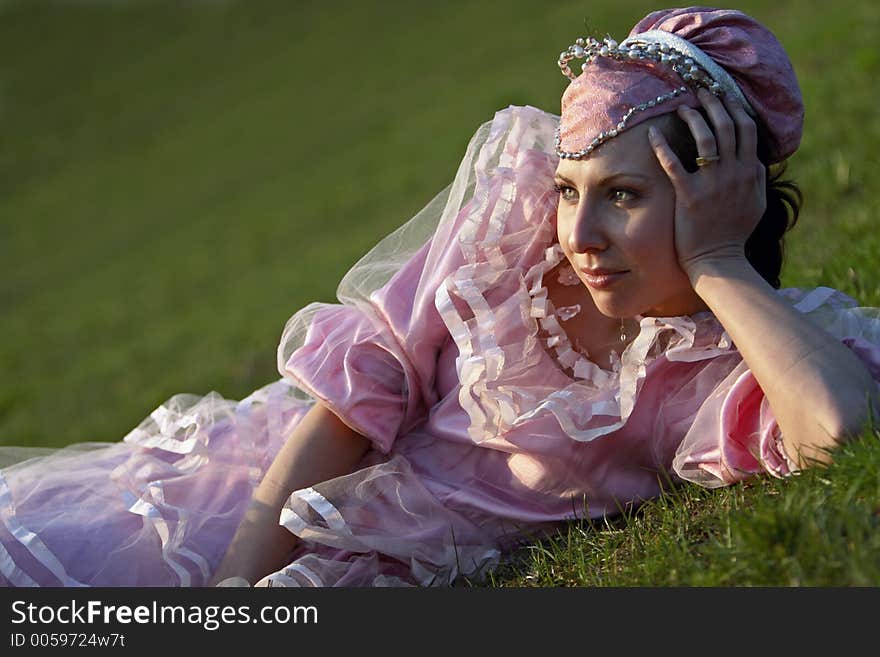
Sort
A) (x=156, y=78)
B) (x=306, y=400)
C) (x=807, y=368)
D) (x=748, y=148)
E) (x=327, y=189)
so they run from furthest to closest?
(x=156, y=78) → (x=327, y=189) → (x=306, y=400) → (x=748, y=148) → (x=807, y=368)

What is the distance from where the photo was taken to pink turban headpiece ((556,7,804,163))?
3.33 metres

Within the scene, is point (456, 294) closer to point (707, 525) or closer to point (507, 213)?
point (507, 213)

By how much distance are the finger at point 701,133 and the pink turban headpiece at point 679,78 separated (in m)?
0.07

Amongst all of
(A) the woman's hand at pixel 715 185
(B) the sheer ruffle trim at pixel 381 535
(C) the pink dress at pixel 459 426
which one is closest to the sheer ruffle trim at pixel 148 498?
(C) the pink dress at pixel 459 426

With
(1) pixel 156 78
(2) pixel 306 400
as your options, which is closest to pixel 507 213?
(2) pixel 306 400

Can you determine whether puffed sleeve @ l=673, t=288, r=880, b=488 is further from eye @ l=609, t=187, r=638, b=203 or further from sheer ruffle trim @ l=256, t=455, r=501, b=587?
sheer ruffle trim @ l=256, t=455, r=501, b=587

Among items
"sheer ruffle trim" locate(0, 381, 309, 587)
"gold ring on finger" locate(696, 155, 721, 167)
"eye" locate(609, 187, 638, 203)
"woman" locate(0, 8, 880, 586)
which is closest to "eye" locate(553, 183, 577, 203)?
"woman" locate(0, 8, 880, 586)

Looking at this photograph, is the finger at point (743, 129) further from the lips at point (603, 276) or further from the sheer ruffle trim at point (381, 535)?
the sheer ruffle trim at point (381, 535)

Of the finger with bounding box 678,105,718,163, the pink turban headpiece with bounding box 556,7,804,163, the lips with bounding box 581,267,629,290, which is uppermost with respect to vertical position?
the pink turban headpiece with bounding box 556,7,804,163

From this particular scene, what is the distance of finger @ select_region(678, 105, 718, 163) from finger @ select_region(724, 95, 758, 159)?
9 cm

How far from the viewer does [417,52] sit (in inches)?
1097

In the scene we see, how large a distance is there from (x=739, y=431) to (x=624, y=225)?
0.70m

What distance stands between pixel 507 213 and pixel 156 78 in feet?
108

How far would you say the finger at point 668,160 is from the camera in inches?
128
